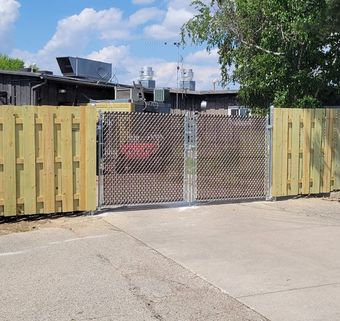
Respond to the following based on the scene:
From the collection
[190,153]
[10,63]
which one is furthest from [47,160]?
[10,63]

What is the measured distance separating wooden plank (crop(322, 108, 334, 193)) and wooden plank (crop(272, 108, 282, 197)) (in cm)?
127

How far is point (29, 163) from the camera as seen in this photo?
8.80m

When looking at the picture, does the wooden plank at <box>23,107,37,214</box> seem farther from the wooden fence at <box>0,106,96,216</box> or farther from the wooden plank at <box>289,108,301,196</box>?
the wooden plank at <box>289,108,301,196</box>

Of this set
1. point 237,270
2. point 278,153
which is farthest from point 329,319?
point 278,153

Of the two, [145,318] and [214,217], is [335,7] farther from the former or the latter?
[145,318]

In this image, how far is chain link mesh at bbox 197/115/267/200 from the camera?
34.5 ft

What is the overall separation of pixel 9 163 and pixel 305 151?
6.35 m

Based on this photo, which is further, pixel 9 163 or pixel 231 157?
pixel 231 157

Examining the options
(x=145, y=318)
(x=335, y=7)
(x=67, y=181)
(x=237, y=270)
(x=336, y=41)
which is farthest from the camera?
(x=336, y=41)

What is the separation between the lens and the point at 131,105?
16406 mm

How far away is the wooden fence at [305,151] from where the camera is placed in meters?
11.2

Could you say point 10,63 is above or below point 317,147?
above

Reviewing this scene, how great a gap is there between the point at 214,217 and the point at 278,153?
2594mm

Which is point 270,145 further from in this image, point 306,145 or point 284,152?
point 306,145
